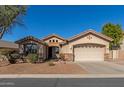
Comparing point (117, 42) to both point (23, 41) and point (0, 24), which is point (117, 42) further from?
point (0, 24)

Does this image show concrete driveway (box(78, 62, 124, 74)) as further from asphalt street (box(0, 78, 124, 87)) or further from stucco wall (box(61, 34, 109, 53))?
stucco wall (box(61, 34, 109, 53))

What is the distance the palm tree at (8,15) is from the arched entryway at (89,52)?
9.24m

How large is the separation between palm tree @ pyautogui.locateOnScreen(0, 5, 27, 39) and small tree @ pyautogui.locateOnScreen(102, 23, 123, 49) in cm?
2353

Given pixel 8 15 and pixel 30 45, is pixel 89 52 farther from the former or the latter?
pixel 8 15

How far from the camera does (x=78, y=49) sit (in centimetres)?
3334

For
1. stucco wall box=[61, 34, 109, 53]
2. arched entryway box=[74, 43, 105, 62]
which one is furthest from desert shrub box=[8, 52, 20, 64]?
arched entryway box=[74, 43, 105, 62]

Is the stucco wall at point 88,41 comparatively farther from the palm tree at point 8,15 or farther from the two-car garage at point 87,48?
the palm tree at point 8,15

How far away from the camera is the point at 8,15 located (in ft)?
80.2

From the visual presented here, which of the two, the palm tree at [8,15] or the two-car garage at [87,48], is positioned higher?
the palm tree at [8,15]

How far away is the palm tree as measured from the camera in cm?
2388

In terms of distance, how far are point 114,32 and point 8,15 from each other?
94.2 ft

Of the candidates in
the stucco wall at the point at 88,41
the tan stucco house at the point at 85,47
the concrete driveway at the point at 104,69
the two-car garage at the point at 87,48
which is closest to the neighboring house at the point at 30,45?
the tan stucco house at the point at 85,47

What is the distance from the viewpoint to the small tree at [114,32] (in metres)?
46.7
